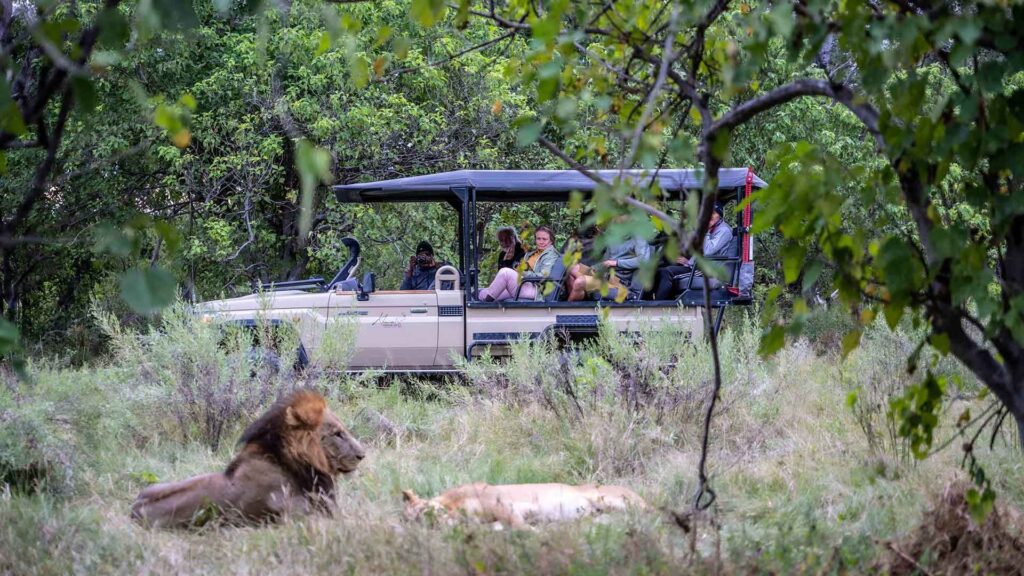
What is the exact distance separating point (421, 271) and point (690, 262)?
2732mm

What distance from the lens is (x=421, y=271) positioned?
11180 millimetres

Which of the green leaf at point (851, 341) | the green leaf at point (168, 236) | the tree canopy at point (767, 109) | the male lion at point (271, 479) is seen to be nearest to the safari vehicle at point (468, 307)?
the tree canopy at point (767, 109)

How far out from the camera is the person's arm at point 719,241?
10.1 meters

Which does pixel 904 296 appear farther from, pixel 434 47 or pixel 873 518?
pixel 434 47

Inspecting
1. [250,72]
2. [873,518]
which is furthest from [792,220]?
[250,72]

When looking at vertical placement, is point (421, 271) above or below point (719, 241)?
below

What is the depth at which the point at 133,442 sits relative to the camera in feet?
23.7


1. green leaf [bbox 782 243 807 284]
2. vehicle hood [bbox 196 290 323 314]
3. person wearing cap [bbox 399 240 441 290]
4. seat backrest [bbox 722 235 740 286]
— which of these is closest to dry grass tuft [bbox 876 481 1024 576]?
green leaf [bbox 782 243 807 284]

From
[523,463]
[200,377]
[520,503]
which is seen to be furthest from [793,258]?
[200,377]

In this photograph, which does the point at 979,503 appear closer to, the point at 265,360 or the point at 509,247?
the point at 265,360

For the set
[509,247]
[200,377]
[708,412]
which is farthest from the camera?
[509,247]

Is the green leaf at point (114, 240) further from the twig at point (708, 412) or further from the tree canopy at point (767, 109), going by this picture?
the twig at point (708, 412)

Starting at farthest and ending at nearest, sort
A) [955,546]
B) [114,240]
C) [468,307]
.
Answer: [468,307] < [955,546] < [114,240]

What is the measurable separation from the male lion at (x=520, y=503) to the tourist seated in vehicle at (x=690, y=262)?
514cm
